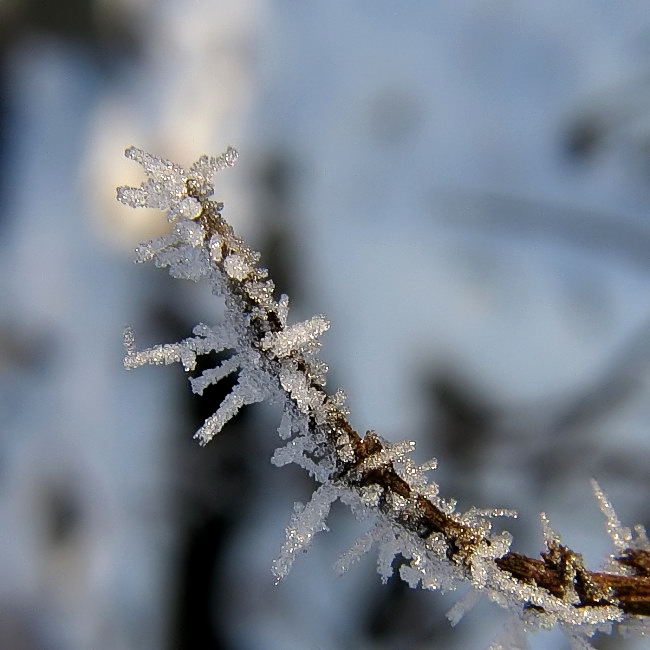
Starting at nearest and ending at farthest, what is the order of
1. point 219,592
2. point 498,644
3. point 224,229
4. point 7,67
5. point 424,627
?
point 224,229
point 498,644
point 424,627
point 219,592
point 7,67

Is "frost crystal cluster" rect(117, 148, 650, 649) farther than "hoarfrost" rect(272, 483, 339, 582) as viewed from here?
No

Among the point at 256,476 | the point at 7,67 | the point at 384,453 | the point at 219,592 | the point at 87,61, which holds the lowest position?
the point at 384,453

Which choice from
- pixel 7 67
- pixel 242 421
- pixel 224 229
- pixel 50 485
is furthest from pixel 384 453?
pixel 7 67

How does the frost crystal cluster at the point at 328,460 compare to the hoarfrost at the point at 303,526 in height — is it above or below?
above

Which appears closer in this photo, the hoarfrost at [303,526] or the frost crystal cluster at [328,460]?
the frost crystal cluster at [328,460]

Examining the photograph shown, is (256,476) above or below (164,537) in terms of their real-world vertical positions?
above

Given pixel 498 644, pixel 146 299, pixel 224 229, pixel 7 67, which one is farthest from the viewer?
pixel 7 67

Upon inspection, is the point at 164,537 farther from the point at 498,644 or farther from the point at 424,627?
the point at 498,644

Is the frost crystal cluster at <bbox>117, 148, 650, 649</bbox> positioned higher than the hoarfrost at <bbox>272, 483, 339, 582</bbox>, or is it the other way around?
the frost crystal cluster at <bbox>117, 148, 650, 649</bbox>
